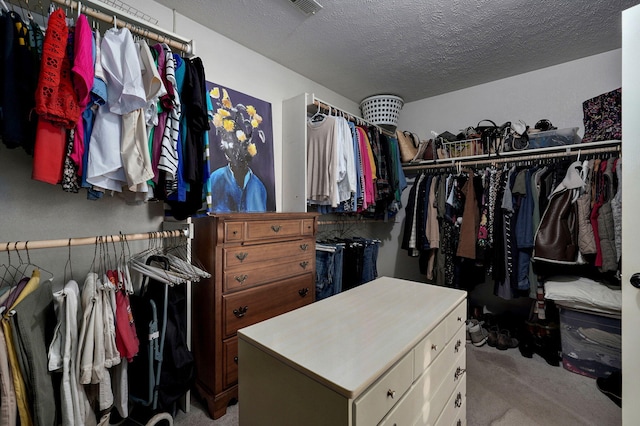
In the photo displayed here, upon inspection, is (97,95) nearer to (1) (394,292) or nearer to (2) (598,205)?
(1) (394,292)

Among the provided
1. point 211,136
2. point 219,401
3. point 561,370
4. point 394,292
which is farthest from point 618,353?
point 211,136

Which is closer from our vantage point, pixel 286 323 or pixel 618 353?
pixel 286 323

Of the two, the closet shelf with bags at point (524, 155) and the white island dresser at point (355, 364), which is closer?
the white island dresser at point (355, 364)

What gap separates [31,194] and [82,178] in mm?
446

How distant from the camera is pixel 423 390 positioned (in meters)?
0.97

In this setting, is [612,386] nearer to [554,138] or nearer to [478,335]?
[478,335]

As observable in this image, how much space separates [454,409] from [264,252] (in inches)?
50.3

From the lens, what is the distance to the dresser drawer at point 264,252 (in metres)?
1.57

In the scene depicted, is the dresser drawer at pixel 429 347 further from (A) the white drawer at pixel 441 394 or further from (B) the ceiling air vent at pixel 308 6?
(B) the ceiling air vent at pixel 308 6

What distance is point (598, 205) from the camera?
195 cm

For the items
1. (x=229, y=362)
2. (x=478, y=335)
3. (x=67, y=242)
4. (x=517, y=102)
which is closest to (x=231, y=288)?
(x=229, y=362)

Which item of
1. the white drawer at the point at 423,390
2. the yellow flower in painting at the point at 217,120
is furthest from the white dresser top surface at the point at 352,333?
the yellow flower in painting at the point at 217,120

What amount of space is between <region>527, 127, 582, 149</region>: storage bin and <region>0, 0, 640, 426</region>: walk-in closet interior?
17 mm

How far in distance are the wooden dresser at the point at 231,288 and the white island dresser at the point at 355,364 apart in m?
0.62
